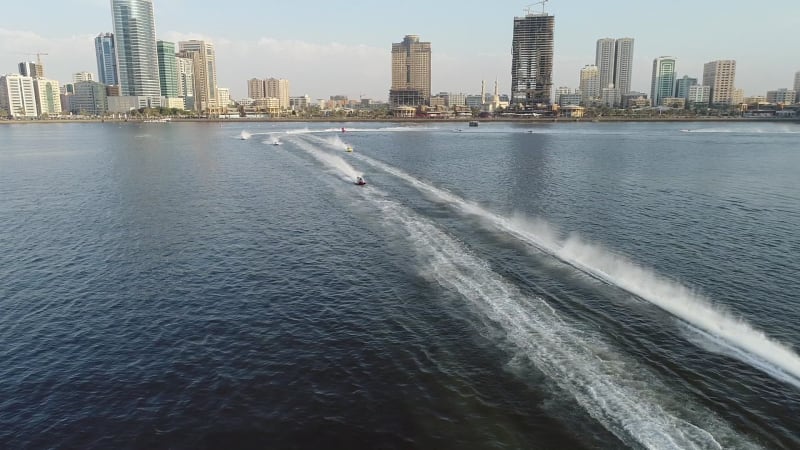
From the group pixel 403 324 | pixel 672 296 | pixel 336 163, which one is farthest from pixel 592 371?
pixel 336 163

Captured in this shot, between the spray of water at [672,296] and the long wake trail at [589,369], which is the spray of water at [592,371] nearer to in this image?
the long wake trail at [589,369]

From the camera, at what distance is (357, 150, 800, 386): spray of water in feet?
123

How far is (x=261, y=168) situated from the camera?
14800 cm

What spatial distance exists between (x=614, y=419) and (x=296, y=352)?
2344 cm

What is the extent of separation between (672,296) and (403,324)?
1045 inches

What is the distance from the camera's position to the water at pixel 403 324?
3100cm

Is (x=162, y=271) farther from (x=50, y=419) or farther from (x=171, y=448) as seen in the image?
(x=171, y=448)

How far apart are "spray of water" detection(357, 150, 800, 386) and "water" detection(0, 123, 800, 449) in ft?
0.93

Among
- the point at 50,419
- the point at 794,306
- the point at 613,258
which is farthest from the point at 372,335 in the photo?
the point at 794,306

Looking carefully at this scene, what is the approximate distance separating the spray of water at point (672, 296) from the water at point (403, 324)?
0.28 metres

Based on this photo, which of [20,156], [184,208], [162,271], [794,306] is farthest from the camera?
[20,156]

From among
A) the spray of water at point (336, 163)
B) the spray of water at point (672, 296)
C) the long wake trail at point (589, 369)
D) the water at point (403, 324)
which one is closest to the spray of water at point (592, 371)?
the long wake trail at point (589, 369)

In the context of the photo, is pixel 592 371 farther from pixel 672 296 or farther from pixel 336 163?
pixel 336 163

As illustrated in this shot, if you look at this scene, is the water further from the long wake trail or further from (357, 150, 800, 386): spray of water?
(357, 150, 800, 386): spray of water
